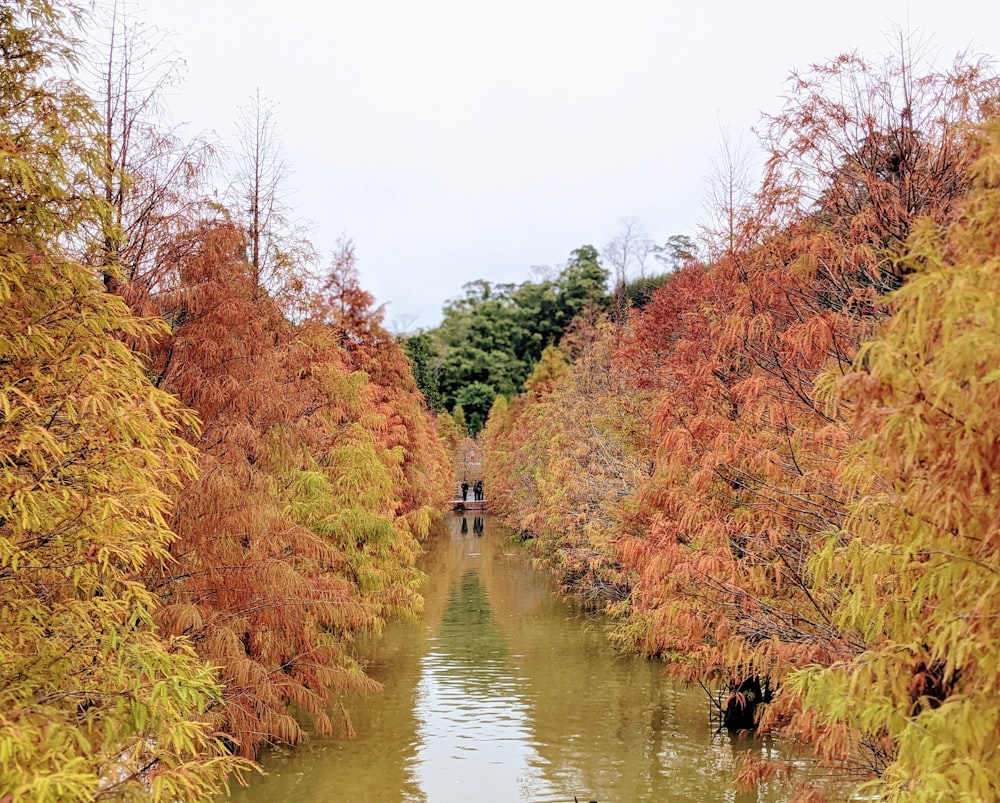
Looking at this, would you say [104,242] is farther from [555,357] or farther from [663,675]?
[555,357]

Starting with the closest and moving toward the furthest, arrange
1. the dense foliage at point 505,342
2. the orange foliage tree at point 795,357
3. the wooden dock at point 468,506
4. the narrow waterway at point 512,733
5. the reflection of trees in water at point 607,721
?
the orange foliage tree at point 795,357 → the narrow waterway at point 512,733 → the reflection of trees in water at point 607,721 → the wooden dock at point 468,506 → the dense foliage at point 505,342

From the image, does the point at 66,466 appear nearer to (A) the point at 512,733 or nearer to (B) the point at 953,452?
(B) the point at 953,452

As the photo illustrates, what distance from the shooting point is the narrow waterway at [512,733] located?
39.2 ft

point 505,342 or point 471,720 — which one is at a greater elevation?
point 505,342

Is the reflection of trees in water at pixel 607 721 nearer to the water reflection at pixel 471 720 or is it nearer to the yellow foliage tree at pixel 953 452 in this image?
the water reflection at pixel 471 720

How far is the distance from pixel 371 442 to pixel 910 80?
11.6m

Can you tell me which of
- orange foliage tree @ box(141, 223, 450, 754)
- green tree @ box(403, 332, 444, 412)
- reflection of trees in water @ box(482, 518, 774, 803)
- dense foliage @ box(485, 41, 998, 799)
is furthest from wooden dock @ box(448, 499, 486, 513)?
orange foliage tree @ box(141, 223, 450, 754)

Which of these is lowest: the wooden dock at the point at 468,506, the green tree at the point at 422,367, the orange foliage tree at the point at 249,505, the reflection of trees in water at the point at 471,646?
the reflection of trees in water at the point at 471,646

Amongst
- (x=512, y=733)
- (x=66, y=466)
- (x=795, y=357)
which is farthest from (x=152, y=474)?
(x=512, y=733)

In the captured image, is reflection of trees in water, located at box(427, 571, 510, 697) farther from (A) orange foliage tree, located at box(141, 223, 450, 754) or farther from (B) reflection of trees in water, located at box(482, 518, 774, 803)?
(A) orange foliage tree, located at box(141, 223, 450, 754)

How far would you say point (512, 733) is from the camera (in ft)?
48.0

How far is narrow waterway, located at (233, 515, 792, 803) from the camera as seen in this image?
11945 millimetres

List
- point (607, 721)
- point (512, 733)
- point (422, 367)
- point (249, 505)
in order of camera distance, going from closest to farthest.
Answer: point (249, 505), point (512, 733), point (607, 721), point (422, 367)

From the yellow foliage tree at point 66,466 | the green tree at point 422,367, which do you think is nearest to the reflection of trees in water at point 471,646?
the yellow foliage tree at point 66,466
